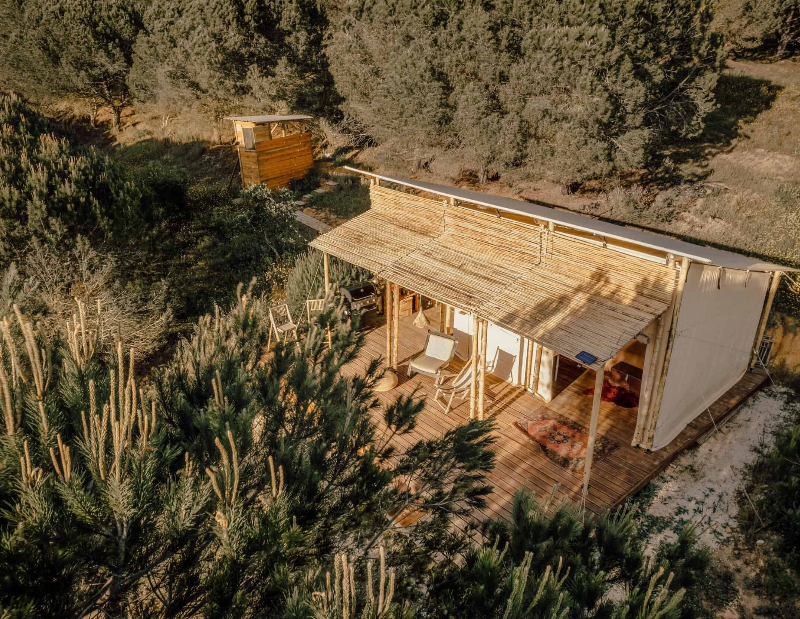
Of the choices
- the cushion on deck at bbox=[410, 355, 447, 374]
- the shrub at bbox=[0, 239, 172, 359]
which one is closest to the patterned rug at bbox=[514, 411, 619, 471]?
the cushion on deck at bbox=[410, 355, 447, 374]

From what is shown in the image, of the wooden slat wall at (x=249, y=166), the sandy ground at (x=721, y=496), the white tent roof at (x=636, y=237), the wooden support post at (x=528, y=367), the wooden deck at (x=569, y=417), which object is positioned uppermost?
the white tent roof at (x=636, y=237)

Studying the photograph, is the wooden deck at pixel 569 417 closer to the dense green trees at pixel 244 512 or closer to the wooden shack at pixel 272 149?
the dense green trees at pixel 244 512

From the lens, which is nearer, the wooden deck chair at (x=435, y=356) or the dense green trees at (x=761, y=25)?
the wooden deck chair at (x=435, y=356)

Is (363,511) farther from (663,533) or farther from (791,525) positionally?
(791,525)

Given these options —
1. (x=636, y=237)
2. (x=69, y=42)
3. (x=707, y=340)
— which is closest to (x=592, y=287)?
(x=636, y=237)

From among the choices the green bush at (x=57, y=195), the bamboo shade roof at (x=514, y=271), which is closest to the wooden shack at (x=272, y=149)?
the green bush at (x=57, y=195)

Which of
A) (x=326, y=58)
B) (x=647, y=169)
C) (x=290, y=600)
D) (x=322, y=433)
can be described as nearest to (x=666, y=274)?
(x=322, y=433)

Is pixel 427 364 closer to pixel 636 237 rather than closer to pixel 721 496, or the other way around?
pixel 636 237
